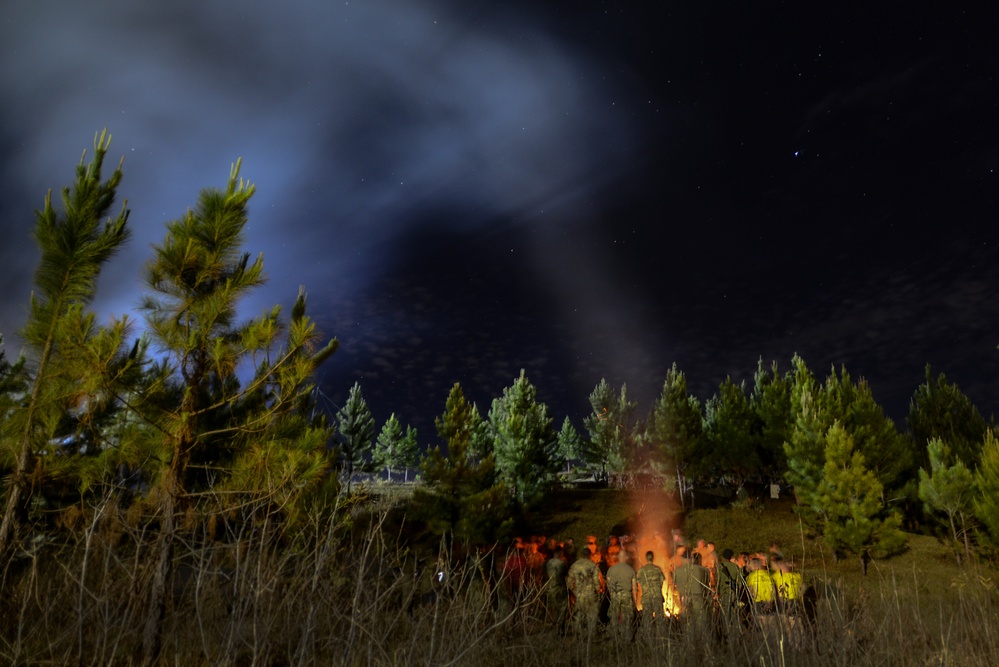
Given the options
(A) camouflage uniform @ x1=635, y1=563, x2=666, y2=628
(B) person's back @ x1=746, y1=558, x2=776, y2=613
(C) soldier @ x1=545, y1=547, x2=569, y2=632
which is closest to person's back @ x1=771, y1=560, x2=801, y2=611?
(B) person's back @ x1=746, y1=558, x2=776, y2=613

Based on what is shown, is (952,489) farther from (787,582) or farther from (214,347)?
(214,347)

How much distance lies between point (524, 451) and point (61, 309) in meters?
25.6

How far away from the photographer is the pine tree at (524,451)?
31.1 meters

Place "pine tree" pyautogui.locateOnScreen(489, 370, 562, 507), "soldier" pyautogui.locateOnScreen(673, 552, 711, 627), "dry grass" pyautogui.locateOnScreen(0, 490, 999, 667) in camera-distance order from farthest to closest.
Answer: "pine tree" pyautogui.locateOnScreen(489, 370, 562, 507)
"soldier" pyautogui.locateOnScreen(673, 552, 711, 627)
"dry grass" pyautogui.locateOnScreen(0, 490, 999, 667)

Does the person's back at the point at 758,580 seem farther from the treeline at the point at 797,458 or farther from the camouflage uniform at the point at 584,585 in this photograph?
the treeline at the point at 797,458

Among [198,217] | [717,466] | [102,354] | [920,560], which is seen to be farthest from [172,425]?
[717,466]

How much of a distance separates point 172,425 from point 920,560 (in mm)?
27700

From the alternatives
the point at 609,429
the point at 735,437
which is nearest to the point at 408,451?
the point at 609,429

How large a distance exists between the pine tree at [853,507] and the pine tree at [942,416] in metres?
13.5

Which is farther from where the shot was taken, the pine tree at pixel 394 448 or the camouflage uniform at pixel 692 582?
the pine tree at pixel 394 448

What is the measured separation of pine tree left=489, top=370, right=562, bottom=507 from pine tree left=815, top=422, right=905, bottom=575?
13.6 m

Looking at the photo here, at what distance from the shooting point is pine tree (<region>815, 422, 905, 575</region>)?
2131cm

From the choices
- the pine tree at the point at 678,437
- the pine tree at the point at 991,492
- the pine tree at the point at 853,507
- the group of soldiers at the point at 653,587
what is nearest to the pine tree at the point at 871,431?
the pine tree at the point at 853,507

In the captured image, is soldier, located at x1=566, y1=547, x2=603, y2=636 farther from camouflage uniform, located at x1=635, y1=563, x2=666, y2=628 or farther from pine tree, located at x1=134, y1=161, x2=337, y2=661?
pine tree, located at x1=134, y1=161, x2=337, y2=661
